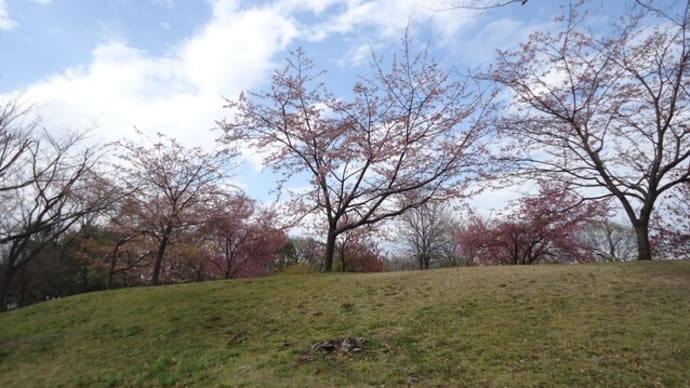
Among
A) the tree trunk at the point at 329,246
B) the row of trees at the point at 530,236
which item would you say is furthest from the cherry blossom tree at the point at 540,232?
the tree trunk at the point at 329,246

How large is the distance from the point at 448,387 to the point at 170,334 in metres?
6.16

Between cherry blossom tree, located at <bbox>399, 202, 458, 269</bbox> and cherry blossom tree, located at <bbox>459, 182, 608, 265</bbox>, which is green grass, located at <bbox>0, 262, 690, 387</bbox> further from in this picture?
cherry blossom tree, located at <bbox>399, 202, 458, 269</bbox>

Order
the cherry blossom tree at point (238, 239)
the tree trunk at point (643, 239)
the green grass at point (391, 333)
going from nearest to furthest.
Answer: the green grass at point (391, 333)
the tree trunk at point (643, 239)
the cherry blossom tree at point (238, 239)

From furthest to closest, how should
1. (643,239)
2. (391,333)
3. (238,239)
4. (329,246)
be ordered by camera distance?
1. (238,239)
2. (329,246)
3. (643,239)
4. (391,333)

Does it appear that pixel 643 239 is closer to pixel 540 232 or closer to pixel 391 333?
pixel 540 232

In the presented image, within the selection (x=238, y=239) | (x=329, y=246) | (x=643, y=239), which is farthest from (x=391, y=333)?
(x=238, y=239)

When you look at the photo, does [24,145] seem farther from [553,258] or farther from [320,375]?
[553,258]

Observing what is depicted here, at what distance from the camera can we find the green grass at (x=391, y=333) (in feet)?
16.3

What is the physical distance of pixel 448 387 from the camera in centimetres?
457

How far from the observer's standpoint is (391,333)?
6.54 meters

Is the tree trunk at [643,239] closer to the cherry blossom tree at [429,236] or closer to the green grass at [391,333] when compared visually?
the green grass at [391,333]

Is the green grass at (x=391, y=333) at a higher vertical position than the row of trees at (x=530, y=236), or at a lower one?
lower

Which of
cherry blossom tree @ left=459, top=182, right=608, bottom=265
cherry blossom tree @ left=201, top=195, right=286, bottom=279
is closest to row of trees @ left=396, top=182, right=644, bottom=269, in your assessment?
cherry blossom tree @ left=459, top=182, right=608, bottom=265

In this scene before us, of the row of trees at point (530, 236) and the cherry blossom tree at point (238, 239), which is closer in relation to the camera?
the row of trees at point (530, 236)
